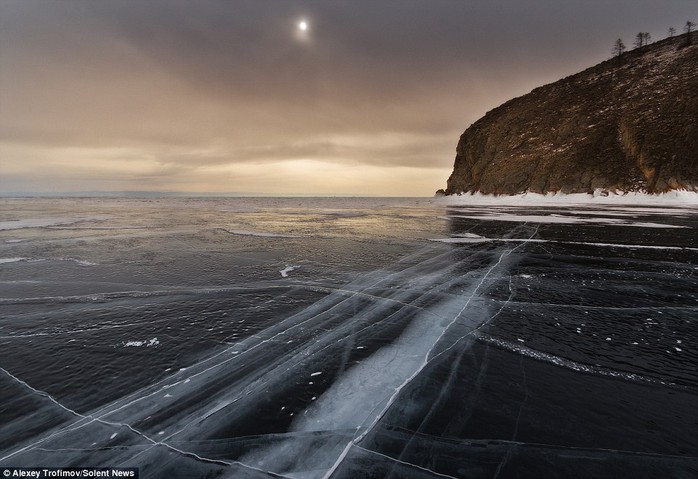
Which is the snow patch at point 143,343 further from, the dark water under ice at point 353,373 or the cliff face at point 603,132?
the cliff face at point 603,132

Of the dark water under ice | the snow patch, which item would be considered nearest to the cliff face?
the dark water under ice

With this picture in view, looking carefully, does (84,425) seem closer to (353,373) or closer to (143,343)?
(143,343)

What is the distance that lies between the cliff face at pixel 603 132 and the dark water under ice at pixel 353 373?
46.9 m

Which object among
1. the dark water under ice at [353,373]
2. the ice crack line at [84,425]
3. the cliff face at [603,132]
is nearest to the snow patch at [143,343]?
the dark water under ice at [353,373]

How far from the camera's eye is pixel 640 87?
48906 millimetres

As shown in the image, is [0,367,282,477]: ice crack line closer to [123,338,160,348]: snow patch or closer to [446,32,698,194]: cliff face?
[123,338,160,348]: snow patch

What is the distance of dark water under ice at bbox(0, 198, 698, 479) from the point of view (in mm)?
2311

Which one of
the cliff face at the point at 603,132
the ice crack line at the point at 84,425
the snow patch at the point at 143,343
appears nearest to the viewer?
the ice crack line at the point at 84,425

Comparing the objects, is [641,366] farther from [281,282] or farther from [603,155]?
[603,155]

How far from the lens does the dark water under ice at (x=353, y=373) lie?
2.31 metres

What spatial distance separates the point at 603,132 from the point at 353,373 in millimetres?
60153

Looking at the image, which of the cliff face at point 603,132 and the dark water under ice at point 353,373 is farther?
the cliff face at point 603,132

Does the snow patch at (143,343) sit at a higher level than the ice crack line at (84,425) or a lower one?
higher

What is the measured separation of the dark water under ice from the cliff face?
46916mm
